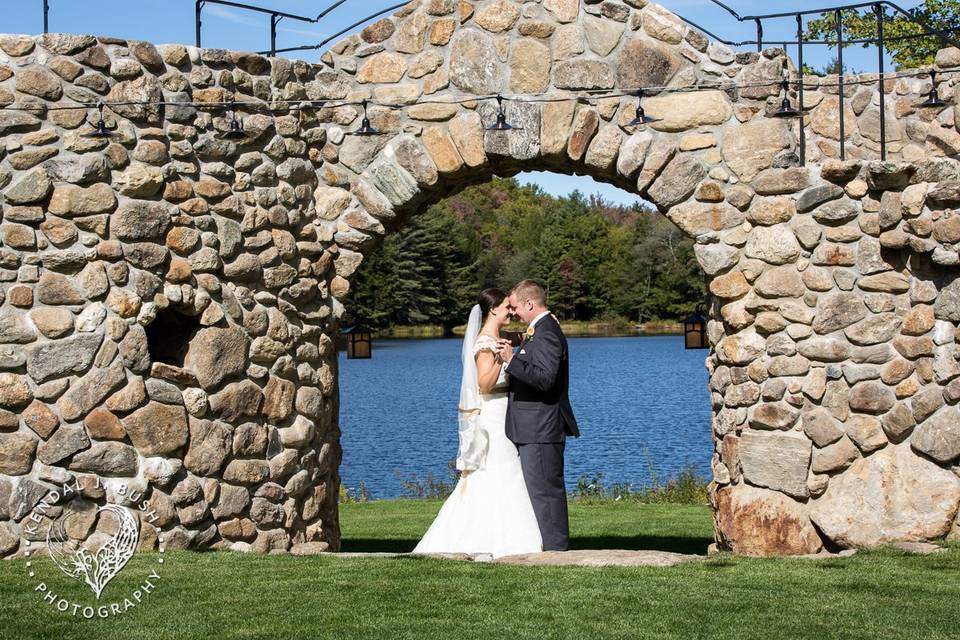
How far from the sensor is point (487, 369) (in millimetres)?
7754

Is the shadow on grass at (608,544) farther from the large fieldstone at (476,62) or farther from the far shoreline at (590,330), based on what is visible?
the far shoreline at (590,330)

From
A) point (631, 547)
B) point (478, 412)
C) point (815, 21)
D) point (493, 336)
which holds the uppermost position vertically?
point (815, 21)

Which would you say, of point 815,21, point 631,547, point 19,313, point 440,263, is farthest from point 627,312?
point 19,313

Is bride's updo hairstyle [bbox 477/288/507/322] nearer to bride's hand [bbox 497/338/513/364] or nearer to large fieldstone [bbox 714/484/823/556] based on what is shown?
bride's hand [bbox 497/338/513/364]

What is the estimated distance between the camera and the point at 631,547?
32.2 feet

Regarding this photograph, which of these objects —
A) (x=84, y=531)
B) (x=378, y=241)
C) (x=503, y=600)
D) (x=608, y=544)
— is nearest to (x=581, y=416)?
(x=608, y=544)

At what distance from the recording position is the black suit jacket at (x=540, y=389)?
24.2 feet

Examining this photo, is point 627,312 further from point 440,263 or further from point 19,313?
point 19,313

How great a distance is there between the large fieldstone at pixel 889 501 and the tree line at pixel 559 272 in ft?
141

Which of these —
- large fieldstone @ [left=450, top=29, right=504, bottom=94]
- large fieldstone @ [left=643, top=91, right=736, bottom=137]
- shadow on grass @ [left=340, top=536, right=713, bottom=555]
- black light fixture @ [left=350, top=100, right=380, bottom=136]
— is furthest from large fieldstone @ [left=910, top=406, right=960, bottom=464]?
black light fixture @ [left=350, top=100, right=380, bottom=136]

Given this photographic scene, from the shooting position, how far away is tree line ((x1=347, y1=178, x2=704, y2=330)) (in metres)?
53.1

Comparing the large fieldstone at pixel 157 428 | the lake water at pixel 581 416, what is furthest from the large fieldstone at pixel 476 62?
the lake water at pixel 581 416

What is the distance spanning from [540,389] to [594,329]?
160 ft

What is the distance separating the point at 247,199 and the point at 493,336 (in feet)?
6.03
